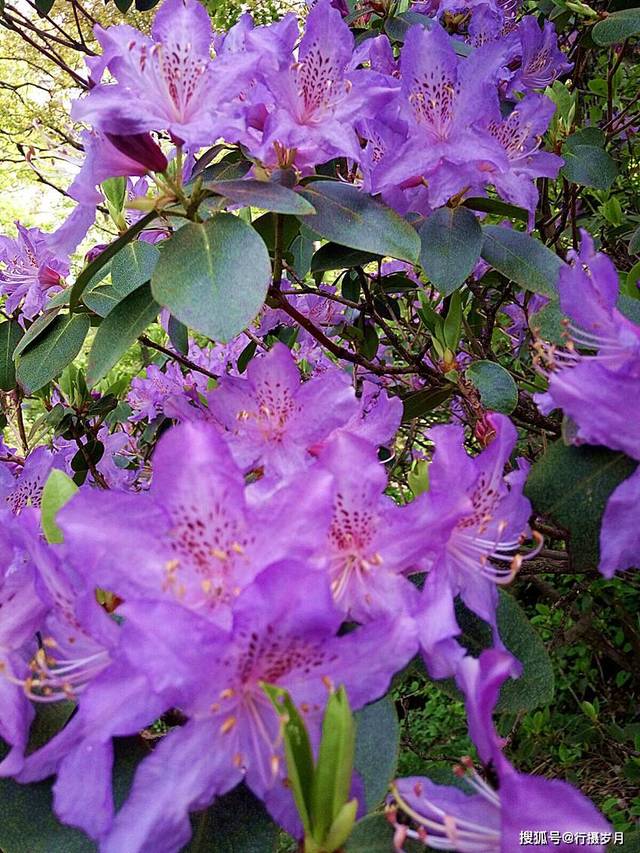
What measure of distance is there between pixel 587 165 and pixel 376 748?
1401 millimetres

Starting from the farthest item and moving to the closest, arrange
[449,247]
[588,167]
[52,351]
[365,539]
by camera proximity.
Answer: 1. [588,167]
2. [52,351]
3. [449,247]
4. [365,539]

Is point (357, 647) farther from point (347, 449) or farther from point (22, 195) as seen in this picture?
point (22, 195)

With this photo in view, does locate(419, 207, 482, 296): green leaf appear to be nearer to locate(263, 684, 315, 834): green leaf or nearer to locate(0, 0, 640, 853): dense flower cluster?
locate(0, 0, 640, 853): dense flower cluster

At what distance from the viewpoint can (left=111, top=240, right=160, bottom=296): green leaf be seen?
133cm

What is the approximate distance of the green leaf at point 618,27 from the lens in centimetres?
158

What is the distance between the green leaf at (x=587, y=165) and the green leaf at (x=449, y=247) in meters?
0.62

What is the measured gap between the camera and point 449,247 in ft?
3.95

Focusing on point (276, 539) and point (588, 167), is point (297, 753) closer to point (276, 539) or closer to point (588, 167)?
point (276, 539)

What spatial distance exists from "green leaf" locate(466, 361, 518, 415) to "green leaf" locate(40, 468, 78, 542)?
777 millimetres

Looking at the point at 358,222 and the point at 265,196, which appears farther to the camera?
the point at 358,222

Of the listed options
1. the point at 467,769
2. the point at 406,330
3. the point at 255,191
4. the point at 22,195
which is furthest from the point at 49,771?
the point at 22,195

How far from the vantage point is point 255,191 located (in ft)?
3.29

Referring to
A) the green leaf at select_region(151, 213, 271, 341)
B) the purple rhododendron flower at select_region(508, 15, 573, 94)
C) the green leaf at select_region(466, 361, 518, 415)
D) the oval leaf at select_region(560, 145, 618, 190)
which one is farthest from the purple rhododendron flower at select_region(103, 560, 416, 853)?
the purple rhododendron flower at select_region(508, 15, 573, 94)

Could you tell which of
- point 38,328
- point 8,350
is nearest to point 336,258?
point 38,328
